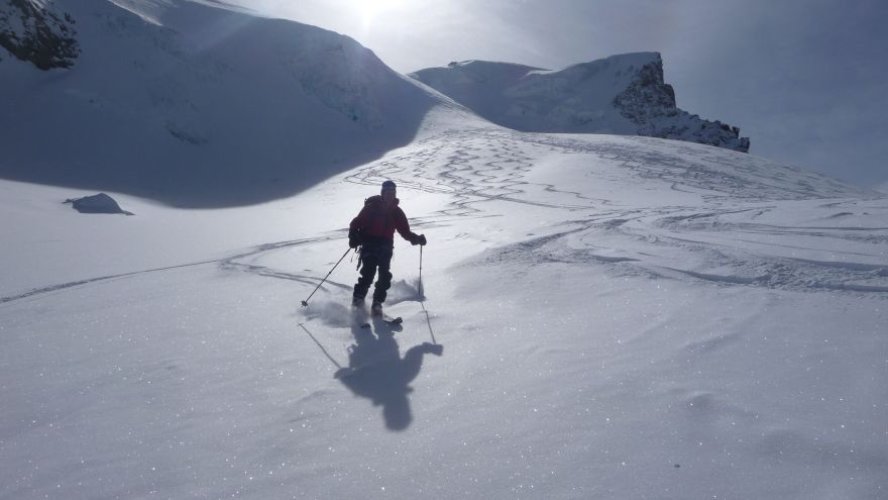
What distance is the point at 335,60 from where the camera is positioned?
39.9 meters

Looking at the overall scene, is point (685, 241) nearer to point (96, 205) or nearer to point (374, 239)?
point (374, 239)

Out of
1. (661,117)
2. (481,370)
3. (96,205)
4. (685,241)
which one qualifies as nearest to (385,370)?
(481,370)

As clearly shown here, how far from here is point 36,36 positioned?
2803cm

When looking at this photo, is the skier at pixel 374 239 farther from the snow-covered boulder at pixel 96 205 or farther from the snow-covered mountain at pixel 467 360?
the snow-covered boulder at pixel 96 205

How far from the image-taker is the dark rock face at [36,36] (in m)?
27.0

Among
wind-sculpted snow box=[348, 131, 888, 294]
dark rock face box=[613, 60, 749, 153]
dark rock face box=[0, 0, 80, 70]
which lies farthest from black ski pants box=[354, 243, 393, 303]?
dark rock face box=[613, 60, 749, 153]

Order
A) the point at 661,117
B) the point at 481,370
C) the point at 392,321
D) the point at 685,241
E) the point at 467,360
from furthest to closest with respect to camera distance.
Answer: the point at 661,117 → the point at 685,241 → the point at 392,321 → the point at 467,360 → the point at 481,370

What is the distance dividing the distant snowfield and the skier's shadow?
0.02m

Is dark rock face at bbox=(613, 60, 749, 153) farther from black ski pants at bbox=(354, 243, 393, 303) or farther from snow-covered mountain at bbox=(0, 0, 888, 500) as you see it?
black ski pants at bbox=(354, 243, 393, 303)

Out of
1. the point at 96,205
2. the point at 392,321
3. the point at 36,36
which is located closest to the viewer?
the point at 392,321

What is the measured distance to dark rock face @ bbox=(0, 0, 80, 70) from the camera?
27000mm

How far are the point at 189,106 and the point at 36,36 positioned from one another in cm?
789

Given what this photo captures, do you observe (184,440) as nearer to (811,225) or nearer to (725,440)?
(725,440)

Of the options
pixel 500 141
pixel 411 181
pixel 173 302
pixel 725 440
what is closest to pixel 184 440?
pixel 725 440
